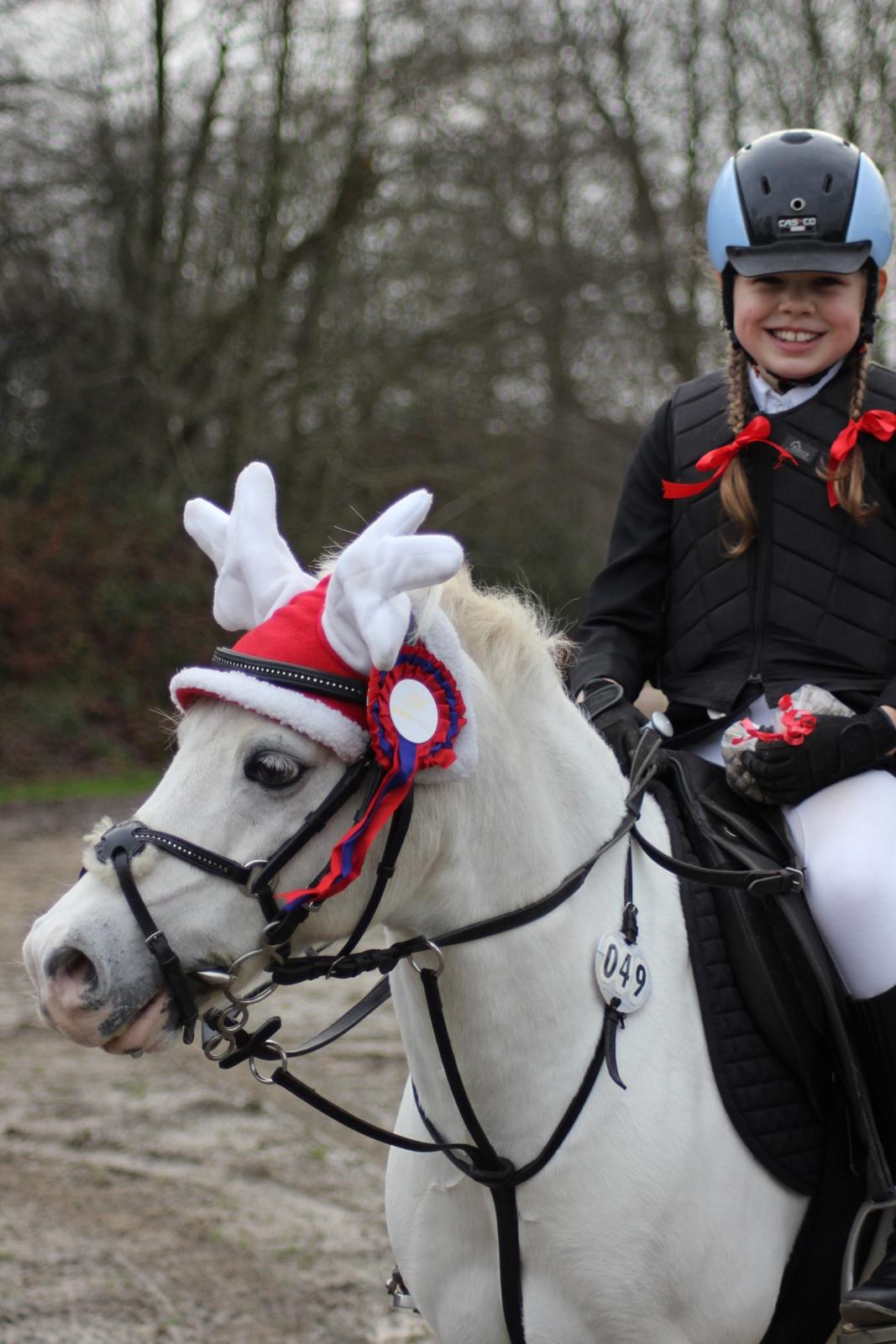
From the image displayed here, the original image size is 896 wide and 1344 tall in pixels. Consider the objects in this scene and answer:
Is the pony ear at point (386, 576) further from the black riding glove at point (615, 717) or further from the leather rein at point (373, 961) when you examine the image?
the black riding glove at point (615, 717)

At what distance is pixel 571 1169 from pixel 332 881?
0.70 meters

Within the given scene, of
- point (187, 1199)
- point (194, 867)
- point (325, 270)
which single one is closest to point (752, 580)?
point (194, 867)

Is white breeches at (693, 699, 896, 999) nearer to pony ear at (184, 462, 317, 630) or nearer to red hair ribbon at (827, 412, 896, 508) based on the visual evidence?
red hair ribbon at (827, 412, 896, 508)

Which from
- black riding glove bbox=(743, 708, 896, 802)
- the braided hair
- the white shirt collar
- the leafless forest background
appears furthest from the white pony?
the leafless forest background

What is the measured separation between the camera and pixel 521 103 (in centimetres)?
1591

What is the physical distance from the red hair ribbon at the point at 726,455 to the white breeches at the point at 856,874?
70cm

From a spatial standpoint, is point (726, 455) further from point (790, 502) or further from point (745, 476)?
point (790, 502)

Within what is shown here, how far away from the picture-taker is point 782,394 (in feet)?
9.31

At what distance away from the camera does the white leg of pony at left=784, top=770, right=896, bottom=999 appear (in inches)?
91.7

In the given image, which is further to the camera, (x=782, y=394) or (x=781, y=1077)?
(x=782, y=394)

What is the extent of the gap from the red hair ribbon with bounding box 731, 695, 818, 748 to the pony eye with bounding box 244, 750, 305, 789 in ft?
3.18

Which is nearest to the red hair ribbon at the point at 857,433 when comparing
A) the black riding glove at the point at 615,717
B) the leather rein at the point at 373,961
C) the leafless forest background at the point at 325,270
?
the black riding glove at the point at 615,717

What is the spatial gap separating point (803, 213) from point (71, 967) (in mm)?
2002

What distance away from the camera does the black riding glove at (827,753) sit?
241 centimetres
